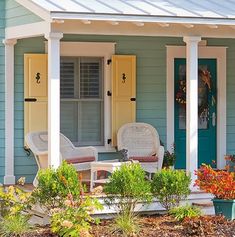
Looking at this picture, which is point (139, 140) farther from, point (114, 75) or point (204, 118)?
point (204, 118)

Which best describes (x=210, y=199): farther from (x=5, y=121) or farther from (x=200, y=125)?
(x=5, y=121)

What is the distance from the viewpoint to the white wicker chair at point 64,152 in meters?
11.4

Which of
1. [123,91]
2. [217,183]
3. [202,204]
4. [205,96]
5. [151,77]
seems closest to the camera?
[217,183]

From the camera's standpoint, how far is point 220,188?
1028cm

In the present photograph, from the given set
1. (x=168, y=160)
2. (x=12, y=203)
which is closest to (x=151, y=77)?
(x=168, y=160)

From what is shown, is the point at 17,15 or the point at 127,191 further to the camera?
the point at 17,15

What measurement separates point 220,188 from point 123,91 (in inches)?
133

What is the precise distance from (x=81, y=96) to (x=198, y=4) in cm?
265

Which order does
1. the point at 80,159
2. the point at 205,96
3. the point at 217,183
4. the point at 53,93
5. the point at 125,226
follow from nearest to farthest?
the point at 125,226 → the point at 217,183 → the point at 53,93 → the point at 80,159 → the point at 205,96

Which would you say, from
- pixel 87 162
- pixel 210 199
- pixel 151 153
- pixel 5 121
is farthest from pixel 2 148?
pixel 210 199

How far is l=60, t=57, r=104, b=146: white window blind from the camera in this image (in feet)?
42.0

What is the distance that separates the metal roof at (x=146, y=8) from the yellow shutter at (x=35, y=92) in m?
1.79

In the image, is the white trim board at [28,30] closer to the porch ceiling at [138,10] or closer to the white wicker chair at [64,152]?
the porch ceiling at [138,10]

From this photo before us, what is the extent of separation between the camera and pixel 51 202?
32.6ft
